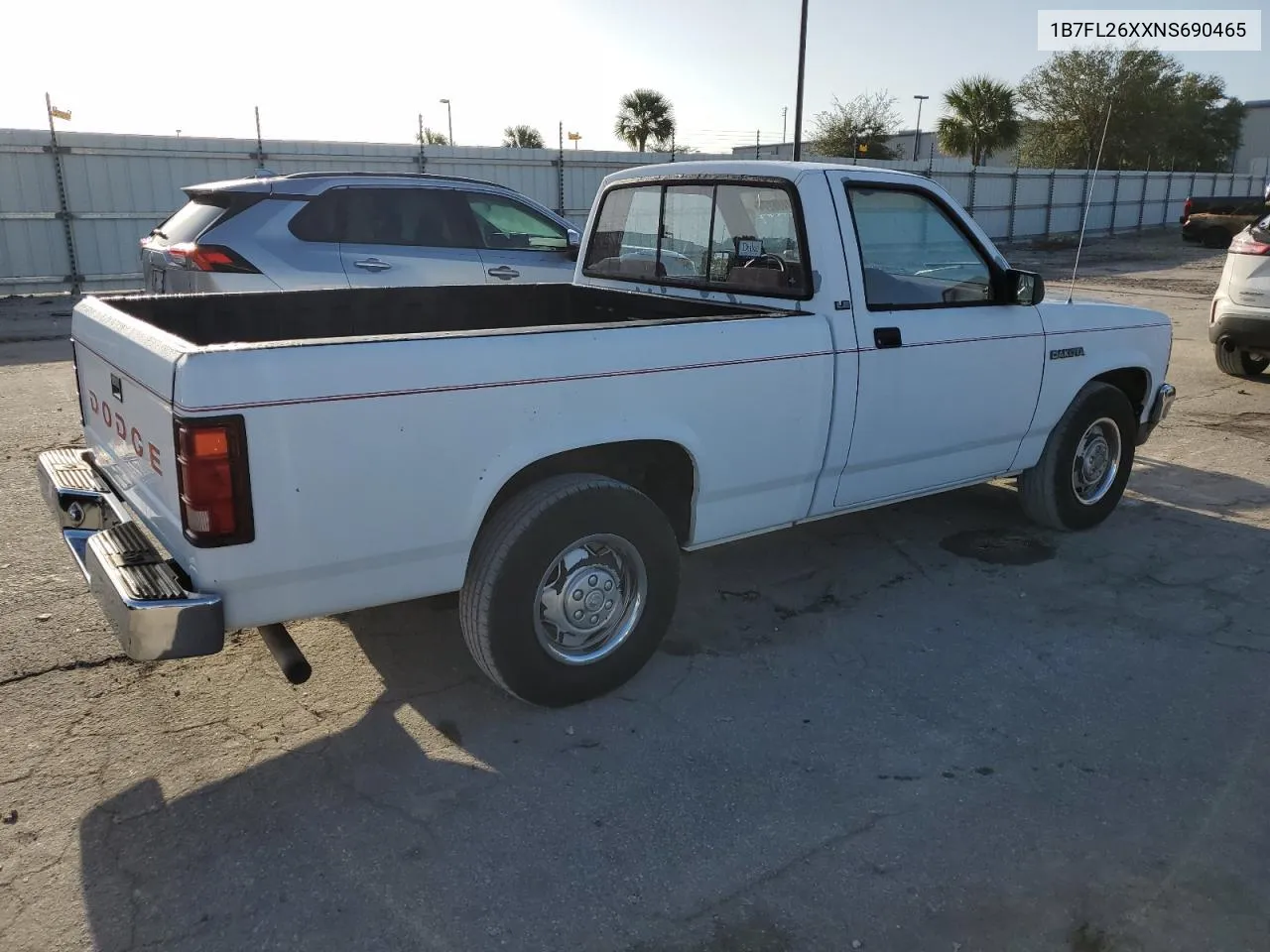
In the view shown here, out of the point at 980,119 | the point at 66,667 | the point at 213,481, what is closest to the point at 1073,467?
the point at 213,481

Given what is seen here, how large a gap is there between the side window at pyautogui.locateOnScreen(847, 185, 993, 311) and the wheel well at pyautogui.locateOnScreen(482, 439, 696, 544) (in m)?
1.12

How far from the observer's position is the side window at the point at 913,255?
13.7ft

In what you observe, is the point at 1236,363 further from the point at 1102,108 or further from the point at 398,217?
the point at 1102,108

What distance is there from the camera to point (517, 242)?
29.2 feet

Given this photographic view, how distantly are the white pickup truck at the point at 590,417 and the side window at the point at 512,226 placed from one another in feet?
12.6

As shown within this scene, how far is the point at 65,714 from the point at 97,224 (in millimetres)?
14169

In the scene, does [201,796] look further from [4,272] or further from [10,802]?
[4,272]

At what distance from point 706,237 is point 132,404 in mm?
2498

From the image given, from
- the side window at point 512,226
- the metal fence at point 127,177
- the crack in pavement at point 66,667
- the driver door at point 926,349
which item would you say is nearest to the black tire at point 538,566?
the driver door at point 926,349

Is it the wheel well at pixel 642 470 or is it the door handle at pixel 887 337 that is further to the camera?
the door handle at pixel 887 337

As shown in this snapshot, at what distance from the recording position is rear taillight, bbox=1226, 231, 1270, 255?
29.2 feet

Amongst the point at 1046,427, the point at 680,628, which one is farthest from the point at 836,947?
the point at 1046,427

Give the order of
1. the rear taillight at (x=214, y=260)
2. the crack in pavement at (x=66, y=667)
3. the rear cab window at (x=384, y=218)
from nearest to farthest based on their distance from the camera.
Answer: the crack in pavement at (x=66, y=667) < the rear taillight at (x=214, y=260) < the rear cab window at (x=384, y=218)

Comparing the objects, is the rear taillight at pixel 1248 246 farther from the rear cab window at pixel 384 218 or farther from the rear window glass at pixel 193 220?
the rear window glass at pixel 193 220
